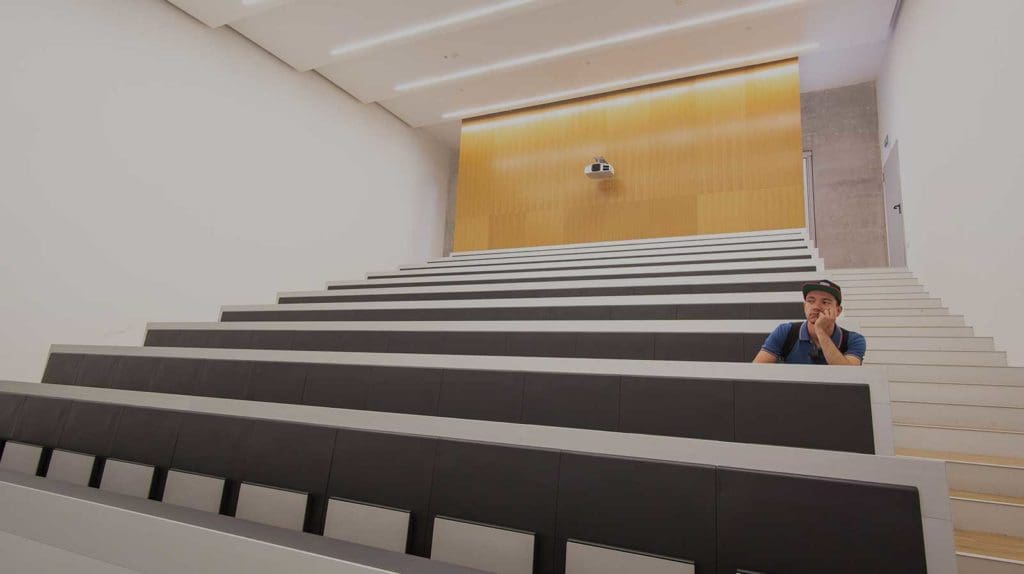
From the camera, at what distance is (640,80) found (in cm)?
605

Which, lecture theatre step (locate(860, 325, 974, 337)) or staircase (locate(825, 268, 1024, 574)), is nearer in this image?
staircase (locate(825, 268, 1024, 574))

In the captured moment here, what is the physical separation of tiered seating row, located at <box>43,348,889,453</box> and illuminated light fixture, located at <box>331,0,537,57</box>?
3544 millimetres

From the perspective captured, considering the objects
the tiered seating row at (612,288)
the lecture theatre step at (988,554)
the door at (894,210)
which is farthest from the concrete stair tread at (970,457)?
the door at (894,210)

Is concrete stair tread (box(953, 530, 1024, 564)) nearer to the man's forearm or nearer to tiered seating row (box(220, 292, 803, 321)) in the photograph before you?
the man's forearm

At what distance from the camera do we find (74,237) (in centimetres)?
377

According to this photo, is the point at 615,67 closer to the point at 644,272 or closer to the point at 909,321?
the point at 644,272

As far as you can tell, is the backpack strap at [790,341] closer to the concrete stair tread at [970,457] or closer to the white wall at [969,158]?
the concrete stair tread at [970,457]

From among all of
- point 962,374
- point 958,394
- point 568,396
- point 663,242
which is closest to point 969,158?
point 962,374

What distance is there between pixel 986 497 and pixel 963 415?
471 mm

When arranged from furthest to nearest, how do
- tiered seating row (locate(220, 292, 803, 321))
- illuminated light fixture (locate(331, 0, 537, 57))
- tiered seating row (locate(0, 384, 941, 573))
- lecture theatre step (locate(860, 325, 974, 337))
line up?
illuminated light fixture (locate(331, 0, 537, 57)) < lecture theatre step (locate(860, 325, 974, 337)) < tiered seating row (locate(220, 292, 803, 321)) < tiered seating row (locate(0, 384, 941, 573))

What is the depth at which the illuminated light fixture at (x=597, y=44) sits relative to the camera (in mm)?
4719

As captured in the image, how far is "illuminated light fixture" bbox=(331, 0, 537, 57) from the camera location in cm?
450

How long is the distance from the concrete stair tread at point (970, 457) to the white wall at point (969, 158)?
85 cm

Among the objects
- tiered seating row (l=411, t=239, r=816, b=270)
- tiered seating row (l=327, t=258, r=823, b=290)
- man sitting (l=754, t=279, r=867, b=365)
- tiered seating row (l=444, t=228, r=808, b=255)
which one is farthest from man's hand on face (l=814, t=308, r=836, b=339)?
tiered seating row (l=444, t=228, r=808, b=255)
